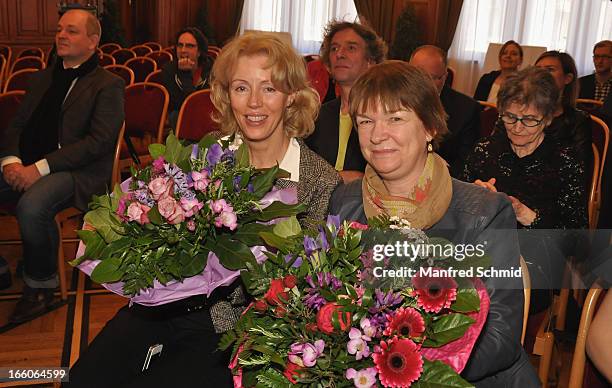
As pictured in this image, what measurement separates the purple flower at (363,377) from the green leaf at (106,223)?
797 millimetres

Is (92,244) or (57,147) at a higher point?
(92,244)

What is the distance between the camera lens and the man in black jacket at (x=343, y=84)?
321 centimetres

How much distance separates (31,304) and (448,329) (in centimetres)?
303

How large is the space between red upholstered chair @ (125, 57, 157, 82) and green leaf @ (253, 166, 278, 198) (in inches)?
276

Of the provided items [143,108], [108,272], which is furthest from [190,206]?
[143,108]

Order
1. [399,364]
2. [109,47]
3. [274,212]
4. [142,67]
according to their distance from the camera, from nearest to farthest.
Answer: [399,364] < [274,212] < [142,67] < [109,47]

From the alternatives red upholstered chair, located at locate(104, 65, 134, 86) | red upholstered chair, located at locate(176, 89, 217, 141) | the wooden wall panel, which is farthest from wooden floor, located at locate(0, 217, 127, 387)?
the wooden wall panel

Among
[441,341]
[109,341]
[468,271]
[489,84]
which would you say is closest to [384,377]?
[441,341]

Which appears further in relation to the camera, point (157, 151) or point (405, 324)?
point (157, 151)

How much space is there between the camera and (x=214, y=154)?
181 centimetres

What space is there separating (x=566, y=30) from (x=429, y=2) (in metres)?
2.50

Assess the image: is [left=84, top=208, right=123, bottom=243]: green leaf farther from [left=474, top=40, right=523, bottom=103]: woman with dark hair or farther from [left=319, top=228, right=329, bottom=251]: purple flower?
[left=474, top=40, right=523, bottom=103]: woman with dark hair

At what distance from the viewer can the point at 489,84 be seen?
752 centimetres

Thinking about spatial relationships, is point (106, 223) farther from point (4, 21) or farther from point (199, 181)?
point (4, 21)
